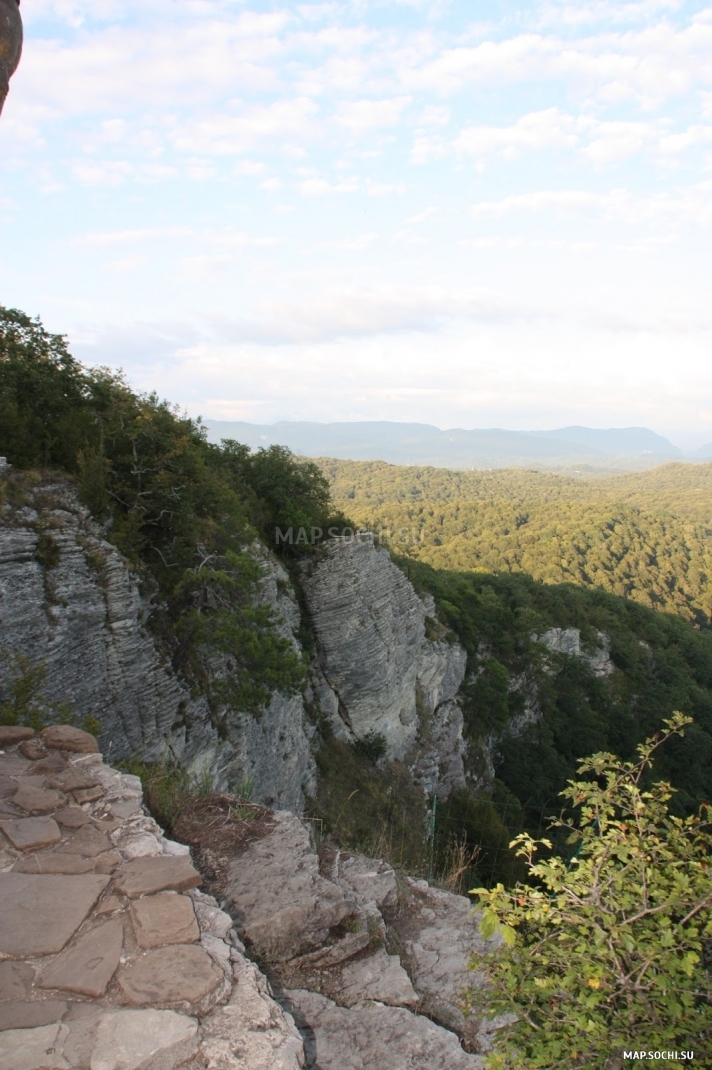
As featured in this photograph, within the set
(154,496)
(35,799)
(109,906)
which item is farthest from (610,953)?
(154,496)

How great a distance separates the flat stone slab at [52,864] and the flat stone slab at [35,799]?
0.44 m

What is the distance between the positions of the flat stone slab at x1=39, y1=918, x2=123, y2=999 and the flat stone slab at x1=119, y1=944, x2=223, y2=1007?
97 mm

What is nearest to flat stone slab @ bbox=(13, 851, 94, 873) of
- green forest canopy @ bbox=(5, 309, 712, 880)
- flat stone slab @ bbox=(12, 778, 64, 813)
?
flat stone slab @ bbox=(12, 778, 64, 813)

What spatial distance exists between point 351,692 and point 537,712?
71.8 feet

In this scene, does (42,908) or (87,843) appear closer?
(42,908)

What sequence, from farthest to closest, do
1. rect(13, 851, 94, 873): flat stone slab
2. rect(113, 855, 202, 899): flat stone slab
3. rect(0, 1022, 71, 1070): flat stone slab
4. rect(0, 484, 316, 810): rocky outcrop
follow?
rect(0, 484, 316, 810): rocky outcrop
rect(13, 851, 94, 873): flat stone slab
rect(113, 855, 202, 899): flat stone slab
rect(0, 1022, 71, 1070): flat stone slab

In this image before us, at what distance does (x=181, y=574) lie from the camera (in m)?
12.3

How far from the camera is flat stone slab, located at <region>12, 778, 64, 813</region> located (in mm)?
3934

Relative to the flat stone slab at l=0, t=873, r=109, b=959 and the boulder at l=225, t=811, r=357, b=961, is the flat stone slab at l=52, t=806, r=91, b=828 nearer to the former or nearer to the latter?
the flat stone slab at l=0, t=873, r=109, b=959

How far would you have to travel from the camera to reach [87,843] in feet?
12.0

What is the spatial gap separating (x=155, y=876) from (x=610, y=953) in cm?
239

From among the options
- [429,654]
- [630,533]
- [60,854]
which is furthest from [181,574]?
[630,533]

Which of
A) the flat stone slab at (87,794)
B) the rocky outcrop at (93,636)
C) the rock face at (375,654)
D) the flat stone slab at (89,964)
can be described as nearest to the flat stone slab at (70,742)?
the flat stone slab at (87,794)

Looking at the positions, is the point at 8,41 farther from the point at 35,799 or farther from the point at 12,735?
the point at 35,799
